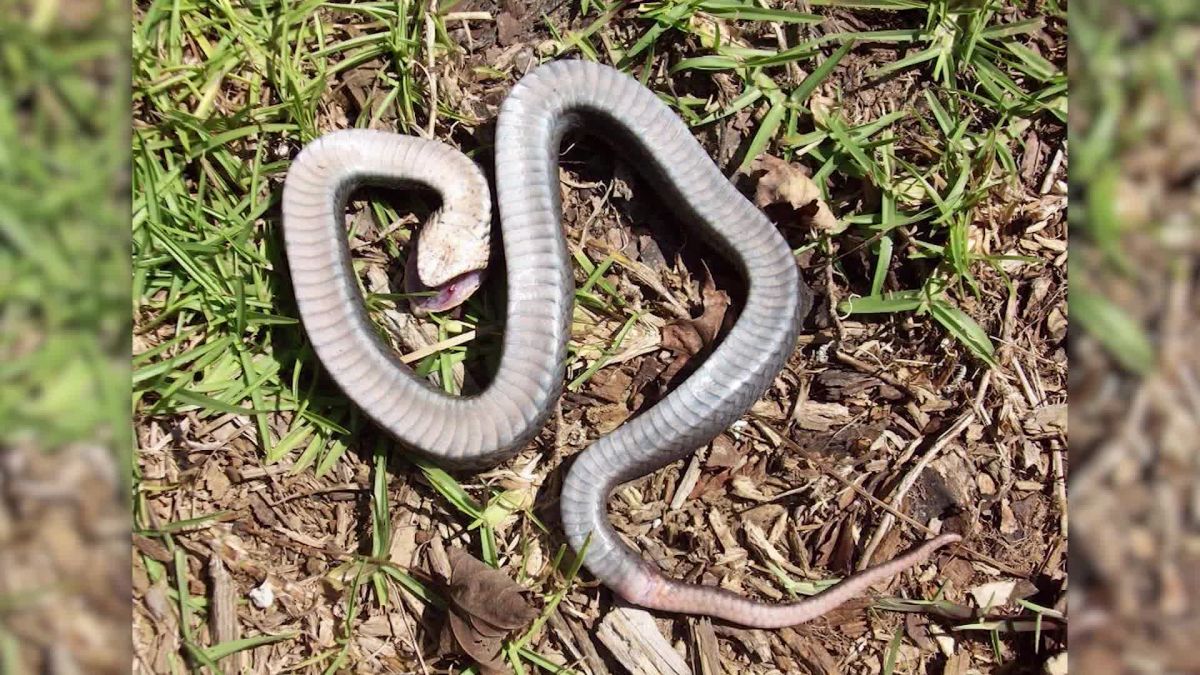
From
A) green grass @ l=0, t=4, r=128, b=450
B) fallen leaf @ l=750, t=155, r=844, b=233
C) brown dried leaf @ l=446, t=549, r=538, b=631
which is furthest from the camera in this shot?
fallen leaf @ l=750, t=155, r=844, b=233

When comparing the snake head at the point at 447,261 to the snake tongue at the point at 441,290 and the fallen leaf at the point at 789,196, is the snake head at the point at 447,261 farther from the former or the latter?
the fallen leaf at the point at 789,196

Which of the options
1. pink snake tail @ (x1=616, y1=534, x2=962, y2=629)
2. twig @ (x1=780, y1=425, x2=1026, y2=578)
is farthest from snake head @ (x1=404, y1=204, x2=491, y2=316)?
twig @ (x1=780, y1=425, x2=1026, y2=578)

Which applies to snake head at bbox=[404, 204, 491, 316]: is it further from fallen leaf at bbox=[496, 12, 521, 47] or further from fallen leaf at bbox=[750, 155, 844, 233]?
fallen leaf at bbox=[750, 155, 844, 233]

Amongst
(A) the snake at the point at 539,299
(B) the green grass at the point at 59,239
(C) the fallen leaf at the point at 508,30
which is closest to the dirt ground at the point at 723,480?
(C) the fallen leaf at the point at 508,30

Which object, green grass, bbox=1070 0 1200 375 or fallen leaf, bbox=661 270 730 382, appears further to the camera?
fallen leaf, bbox=661 270 730 382

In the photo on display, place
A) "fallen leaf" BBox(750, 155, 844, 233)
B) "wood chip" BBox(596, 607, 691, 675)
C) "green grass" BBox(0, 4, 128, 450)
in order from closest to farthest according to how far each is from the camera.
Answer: "green grass" BBox(0, 4, 128, 450), "wood chip" BBox(596, 607, 691, 675), "fallen leaf" BBox(750, 155, 844, 233)

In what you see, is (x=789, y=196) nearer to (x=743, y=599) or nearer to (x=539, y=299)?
(x=539, y=299)

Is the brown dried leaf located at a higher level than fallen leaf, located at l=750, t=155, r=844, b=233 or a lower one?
lower

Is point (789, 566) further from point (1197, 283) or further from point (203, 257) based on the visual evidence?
point (203, 257)
